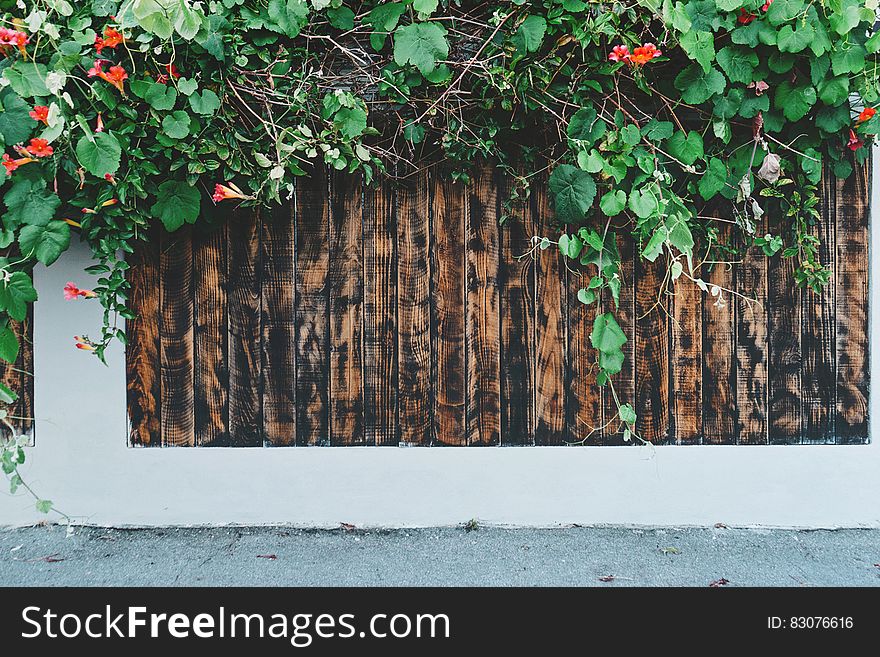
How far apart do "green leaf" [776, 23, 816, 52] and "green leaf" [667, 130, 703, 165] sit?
0.36 metres

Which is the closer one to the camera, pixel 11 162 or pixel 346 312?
pixel 11 162

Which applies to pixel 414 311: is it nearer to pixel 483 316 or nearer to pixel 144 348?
pixel 483 316

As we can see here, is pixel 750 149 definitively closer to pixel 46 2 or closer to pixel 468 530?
pixel 468 530

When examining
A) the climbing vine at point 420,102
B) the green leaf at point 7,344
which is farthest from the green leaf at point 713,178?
the green leaf at point 7,344

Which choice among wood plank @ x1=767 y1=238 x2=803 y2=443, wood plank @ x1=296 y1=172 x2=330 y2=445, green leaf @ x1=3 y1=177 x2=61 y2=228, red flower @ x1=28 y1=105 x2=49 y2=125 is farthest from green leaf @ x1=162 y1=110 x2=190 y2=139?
wood plank @ x1=767 y1=238 x2=803 y2=443

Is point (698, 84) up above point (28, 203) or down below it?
above

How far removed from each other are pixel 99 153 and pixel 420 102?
3.51ft

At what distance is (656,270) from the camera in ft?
8.50

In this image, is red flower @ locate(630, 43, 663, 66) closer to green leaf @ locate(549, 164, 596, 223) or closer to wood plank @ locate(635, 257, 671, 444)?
green leaf @ locate(549, 164, 596, 223)

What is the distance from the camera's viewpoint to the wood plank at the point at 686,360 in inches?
102

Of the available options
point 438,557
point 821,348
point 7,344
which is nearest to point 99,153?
point 7,344

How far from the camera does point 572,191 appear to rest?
2234mm

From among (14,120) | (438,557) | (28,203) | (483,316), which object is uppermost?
Result: (14,120)

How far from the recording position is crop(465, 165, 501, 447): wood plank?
2.58 m
